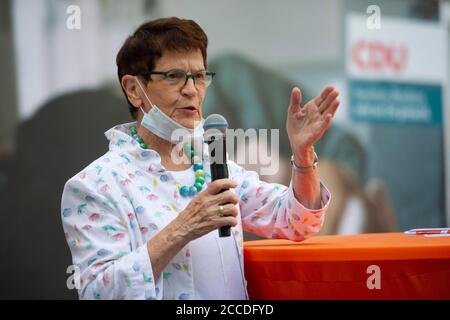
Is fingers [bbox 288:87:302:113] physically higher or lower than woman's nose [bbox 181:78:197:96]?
lower

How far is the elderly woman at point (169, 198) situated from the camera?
6.46ft

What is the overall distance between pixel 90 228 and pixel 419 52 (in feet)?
18.5

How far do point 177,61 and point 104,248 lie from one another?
63 centimetres

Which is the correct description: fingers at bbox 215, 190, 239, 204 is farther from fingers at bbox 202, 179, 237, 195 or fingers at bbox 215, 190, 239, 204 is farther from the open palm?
the open palm

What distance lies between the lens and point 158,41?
2.26m

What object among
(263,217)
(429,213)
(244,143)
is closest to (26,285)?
(244,143)

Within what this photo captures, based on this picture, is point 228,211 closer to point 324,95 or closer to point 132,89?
point 324,95

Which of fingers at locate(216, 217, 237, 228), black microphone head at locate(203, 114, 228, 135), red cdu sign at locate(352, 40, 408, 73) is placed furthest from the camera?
red cdu sign at locate(352, 40, 408, 73)

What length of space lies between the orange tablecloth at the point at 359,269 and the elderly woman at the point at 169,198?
15 cm

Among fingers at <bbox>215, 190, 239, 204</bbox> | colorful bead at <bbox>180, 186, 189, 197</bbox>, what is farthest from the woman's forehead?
fingers at <bbox>215, 190, 239, 204</bbox>

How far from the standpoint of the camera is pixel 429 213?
22.8 feet

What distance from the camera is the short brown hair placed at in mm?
2256

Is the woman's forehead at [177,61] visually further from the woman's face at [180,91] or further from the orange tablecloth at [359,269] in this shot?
the orange tablecloth at [359,269]

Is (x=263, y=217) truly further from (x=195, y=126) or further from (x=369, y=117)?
Result: (x=369, y=117)
